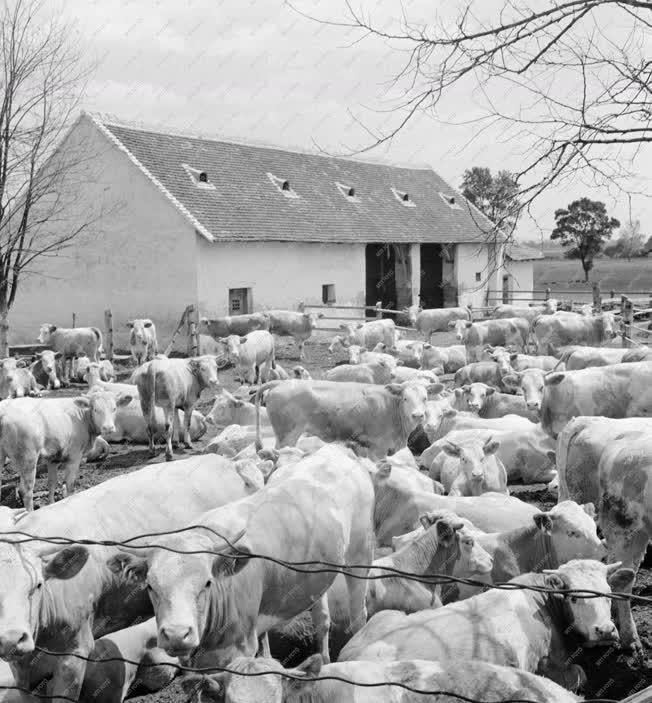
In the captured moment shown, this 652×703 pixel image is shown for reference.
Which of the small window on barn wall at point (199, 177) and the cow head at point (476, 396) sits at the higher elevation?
the small window on barn wall at point (199, 177)

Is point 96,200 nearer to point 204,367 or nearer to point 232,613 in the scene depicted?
point 204,367

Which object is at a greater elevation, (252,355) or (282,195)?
(282,195)

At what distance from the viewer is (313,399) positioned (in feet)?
38.9

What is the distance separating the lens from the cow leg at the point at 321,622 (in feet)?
20.4

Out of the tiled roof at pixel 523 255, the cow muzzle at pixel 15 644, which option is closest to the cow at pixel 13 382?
the cow muzzle at pixel 15 644

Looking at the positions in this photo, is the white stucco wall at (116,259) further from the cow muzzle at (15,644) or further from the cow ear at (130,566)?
the cow muzzle at (15,644)

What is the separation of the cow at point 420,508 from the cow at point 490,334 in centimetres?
1431

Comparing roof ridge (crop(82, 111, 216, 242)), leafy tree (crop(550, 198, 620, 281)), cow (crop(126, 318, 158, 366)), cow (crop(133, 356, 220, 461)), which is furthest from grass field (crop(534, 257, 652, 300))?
cow (crop(133, 356, 220, 461))

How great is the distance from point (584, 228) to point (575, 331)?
179ft

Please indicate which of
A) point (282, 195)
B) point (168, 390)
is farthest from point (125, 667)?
point (282, 195)

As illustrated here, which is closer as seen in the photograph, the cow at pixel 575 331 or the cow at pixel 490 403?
the cow at pixel 490 403

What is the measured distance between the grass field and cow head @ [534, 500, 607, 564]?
56.4 m

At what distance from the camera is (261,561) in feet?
17.6

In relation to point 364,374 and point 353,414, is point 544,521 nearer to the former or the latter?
point 353,414
